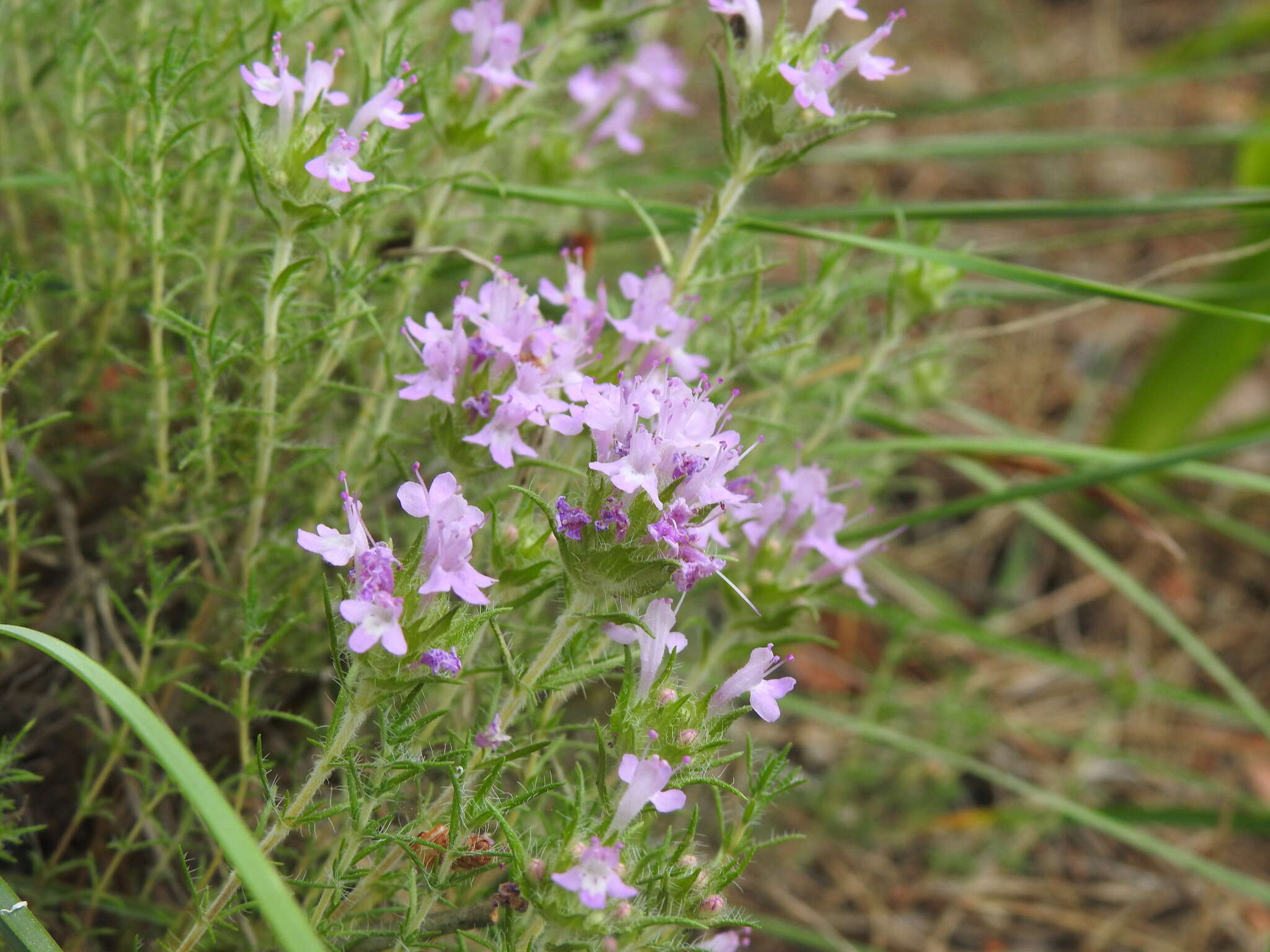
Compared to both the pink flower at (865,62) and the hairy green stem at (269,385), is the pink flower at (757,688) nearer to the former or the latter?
the hairy green stem at (269,385)

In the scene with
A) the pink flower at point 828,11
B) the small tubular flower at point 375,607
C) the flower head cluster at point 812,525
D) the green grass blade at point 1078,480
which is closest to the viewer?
the small tubular flower at point 375,607

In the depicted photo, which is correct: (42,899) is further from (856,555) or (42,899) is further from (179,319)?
(856,555)

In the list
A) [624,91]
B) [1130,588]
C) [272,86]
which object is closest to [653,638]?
[272,86]

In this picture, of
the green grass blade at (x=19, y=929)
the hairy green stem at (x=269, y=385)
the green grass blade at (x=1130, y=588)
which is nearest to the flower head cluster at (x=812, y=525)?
the hairy green stem at (x=269, y=385)

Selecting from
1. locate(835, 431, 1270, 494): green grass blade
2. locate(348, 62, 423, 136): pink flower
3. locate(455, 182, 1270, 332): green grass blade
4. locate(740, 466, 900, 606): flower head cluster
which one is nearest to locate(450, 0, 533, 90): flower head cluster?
locate(455, 182, 1270, 332): green grass blade

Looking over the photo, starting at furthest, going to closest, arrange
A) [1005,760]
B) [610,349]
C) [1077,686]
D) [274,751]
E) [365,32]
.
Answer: [1077,686]
[1005,760]
[365,32]
[274,751]
[610,349]

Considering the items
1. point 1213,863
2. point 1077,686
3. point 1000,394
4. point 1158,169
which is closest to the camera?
point 1213,863

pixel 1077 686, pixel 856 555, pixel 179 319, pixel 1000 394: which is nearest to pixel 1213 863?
pixel 1077 686
